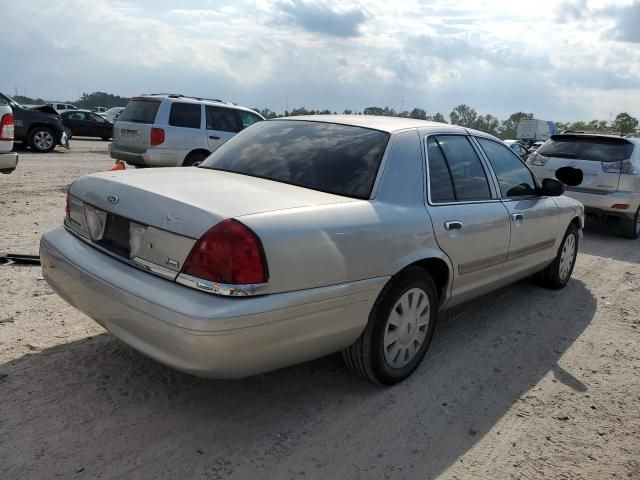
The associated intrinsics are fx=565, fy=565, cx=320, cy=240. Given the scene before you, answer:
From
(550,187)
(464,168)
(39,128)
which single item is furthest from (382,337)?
(39,128)

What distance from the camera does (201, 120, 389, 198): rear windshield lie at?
3354mm

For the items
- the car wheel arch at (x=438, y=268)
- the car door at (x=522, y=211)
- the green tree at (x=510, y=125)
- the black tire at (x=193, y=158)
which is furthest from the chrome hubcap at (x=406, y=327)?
the green tree at (x=510, y=125)

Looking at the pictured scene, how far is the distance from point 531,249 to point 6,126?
674cm

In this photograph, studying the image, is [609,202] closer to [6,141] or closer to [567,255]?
[567,255]

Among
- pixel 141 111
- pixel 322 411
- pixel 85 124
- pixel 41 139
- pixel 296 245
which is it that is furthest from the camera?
pixel 85 124

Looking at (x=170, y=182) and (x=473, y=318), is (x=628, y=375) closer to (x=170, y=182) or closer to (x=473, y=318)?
(x=473, y=318)

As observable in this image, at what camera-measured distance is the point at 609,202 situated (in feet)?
27.9

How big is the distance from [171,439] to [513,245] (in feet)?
9.63

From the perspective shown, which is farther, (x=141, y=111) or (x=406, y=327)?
(x=141, y=111)

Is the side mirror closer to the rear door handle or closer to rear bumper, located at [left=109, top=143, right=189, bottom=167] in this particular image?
the rear door handle

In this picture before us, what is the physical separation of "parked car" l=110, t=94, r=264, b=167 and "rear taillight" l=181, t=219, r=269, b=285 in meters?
8.06

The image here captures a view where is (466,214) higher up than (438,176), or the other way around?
(438,176)

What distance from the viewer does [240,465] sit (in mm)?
2662

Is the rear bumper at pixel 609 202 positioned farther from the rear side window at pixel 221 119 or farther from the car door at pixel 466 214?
the rear side window at pixel 221 119
